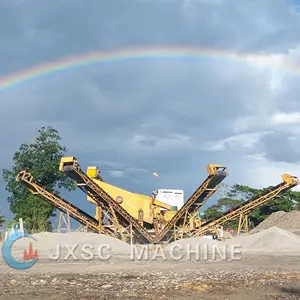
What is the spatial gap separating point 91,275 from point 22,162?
126ft

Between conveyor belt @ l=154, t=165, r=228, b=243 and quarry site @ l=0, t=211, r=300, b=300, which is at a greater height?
conveyor belt @ l=154, t=165, r=228, b=243

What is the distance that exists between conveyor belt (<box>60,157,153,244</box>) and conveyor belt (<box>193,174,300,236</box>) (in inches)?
164

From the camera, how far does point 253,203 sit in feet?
109

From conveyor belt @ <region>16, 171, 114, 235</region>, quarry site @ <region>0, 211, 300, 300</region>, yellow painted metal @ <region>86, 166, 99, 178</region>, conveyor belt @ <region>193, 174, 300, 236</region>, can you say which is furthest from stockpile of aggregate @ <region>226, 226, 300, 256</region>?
quarry site @ <region>0, 211, 300, 300</region>

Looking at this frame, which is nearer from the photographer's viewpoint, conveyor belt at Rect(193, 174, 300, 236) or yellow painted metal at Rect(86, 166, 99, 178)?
conveyor belt at Rect(193, 174, 300, 236)

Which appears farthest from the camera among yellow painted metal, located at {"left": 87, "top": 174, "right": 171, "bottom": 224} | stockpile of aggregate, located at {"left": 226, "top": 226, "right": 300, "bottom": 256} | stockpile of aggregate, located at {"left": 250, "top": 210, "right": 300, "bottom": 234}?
stockpile of aggregate, located at {"left": 250, "top": 210, "right": 300, "bottom": 234}

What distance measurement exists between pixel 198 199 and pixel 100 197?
692cm

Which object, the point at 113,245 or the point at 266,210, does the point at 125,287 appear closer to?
the point at 113,245

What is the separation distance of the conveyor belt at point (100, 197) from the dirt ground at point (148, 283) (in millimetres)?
11777

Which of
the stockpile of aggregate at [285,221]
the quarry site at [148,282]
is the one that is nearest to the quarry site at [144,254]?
the quarry site at [148,282]

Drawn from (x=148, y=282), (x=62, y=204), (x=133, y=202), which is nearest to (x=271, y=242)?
(x=133, y=202)

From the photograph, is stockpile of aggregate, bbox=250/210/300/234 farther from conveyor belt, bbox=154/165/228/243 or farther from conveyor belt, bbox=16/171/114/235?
conveyor belt, bbox=16/171/114/235

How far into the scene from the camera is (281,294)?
35.7 ft

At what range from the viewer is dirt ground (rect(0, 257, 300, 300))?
10.9m
